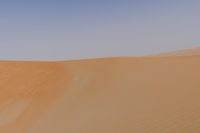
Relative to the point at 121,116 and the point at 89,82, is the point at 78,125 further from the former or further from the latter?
the point at 89,82

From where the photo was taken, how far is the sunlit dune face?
30.4ft

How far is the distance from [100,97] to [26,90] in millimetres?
4133

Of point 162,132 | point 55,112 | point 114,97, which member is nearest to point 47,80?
point 55,112

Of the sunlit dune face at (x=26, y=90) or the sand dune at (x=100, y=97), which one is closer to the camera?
the sand dune at (x=100, y=97)

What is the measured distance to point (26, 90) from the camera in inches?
458

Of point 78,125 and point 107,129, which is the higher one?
point 78,125

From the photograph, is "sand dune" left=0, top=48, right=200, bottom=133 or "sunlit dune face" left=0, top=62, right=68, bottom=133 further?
"sunlit dune face" left=0, top=62, right=68, bottom=133

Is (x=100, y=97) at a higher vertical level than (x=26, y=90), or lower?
lower

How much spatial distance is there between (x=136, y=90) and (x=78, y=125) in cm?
262

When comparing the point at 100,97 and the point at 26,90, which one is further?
the point at 26,90

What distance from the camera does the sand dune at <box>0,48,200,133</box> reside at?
625 cm

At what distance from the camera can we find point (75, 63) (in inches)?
594

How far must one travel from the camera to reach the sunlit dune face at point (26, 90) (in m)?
9.26

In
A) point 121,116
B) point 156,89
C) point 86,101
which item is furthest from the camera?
point 86,101
